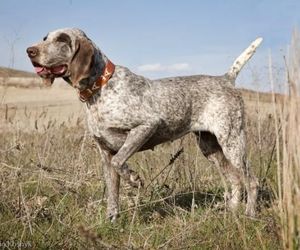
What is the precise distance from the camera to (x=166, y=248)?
4.09 meters

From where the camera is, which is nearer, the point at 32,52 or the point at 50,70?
the point at 32,52

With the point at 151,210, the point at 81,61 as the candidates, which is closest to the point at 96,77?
the point at 81,61

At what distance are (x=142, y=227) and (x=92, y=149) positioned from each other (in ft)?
9.69

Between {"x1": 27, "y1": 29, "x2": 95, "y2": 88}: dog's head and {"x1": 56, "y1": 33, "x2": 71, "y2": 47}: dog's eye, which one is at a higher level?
{"x1": 56, "y1": 33, "x2": 71, "y2": 47}: dog's eye

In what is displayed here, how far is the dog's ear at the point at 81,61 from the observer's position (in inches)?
211

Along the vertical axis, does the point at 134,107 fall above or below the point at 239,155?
above

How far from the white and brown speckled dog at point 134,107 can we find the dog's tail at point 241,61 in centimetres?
17

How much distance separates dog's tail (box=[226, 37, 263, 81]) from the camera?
694 centimetres

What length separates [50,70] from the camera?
5562 millimetres

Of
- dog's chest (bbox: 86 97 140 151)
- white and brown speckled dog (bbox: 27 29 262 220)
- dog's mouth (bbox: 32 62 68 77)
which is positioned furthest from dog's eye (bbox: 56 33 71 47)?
dog's chest (bbox: 86 97 140 151)

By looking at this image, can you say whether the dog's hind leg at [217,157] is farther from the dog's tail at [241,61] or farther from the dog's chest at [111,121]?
the dog's chest at [111,121]

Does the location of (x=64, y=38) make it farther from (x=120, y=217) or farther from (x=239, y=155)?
(x=239, y=155)

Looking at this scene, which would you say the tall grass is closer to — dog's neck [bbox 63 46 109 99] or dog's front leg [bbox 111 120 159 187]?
dog's front leg [bbox 111 120 159 187]

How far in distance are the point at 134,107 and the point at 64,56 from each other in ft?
2.82
